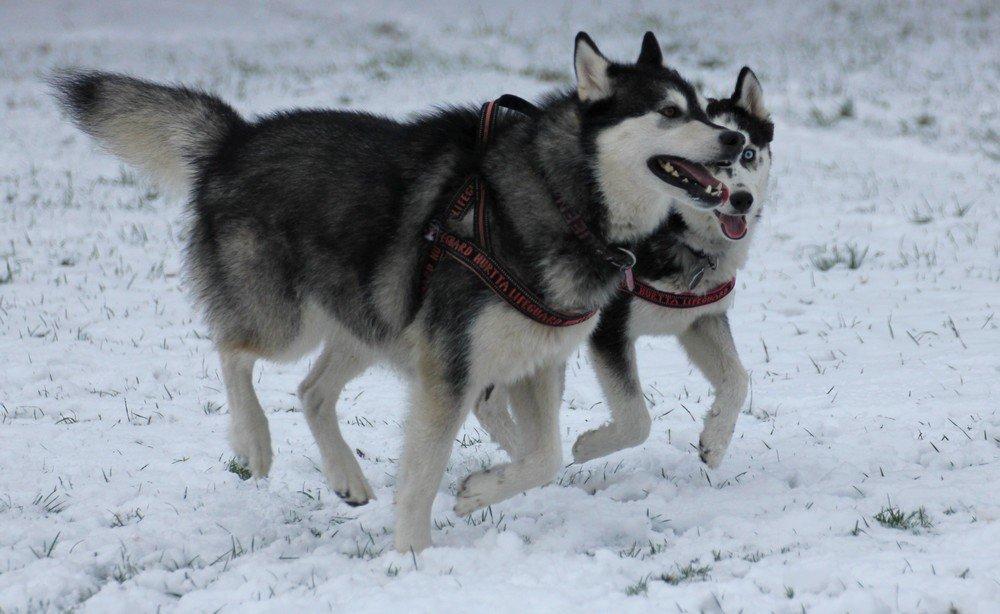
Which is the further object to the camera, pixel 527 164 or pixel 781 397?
pixel 781 397

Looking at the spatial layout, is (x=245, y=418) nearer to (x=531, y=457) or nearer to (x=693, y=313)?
(x=531, y=457)

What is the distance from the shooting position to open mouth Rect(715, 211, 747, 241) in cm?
404

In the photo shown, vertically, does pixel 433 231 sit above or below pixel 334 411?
above

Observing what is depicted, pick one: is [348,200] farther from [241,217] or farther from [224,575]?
[224,575]

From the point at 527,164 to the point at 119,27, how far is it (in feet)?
65.9

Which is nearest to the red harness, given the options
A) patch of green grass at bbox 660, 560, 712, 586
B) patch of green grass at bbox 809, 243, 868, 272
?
patch of green grass at bbox 660, 560, 712, 586

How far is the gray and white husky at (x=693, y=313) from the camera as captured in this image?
4.00 m

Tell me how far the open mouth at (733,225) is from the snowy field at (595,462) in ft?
3.26

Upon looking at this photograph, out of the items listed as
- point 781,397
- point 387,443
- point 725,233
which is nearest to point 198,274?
point 387,443

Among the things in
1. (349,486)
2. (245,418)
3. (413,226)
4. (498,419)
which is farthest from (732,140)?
(245,418)

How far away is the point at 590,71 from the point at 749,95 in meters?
1.26

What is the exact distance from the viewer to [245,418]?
411 cm

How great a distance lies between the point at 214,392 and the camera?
529 centimetres

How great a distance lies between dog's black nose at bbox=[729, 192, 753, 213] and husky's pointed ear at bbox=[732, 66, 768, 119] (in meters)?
0.55
